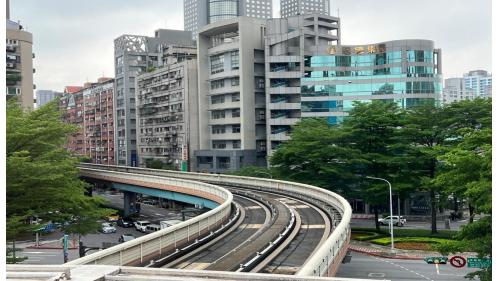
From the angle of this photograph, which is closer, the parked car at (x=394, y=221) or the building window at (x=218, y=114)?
the parked car at (x=394, y=221)

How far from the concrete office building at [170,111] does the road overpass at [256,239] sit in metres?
54.0

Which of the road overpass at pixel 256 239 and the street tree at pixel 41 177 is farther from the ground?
the street tree at pixel 41 177

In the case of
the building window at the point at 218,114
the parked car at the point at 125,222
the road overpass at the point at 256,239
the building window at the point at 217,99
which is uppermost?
the building window at the point at 217,99

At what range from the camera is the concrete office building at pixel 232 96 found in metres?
91.2

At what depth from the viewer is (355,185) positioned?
58875 millimetres

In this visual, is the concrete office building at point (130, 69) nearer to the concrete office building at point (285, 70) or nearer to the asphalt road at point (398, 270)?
the concrete office building at point (285, 70)

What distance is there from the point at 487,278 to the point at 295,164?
37.4 metres

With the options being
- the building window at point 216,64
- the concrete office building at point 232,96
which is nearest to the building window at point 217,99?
the concrete office building at point 232,96

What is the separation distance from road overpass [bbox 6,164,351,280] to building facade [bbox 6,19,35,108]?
50753 mm

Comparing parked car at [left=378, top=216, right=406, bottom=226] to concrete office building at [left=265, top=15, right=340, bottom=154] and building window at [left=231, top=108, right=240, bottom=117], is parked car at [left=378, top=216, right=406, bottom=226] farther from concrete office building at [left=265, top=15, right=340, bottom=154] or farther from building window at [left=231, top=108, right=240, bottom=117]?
building window at [left=231, top=108, right=240, bottom=117]

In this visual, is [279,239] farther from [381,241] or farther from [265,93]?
[265,93]

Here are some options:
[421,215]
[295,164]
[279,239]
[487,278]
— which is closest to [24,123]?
[279,239]

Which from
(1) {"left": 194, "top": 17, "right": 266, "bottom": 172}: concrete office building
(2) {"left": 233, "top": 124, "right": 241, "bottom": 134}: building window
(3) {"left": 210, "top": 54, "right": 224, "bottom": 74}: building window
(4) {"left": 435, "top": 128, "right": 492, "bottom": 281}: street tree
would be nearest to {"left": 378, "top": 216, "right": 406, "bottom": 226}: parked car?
(1) {"left": 194, "top": 17, "right": 266, "bottom": 172}: concrete office building

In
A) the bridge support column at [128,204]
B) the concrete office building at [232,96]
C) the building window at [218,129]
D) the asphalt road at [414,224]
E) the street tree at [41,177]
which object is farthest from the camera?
the building window at [218,129]
